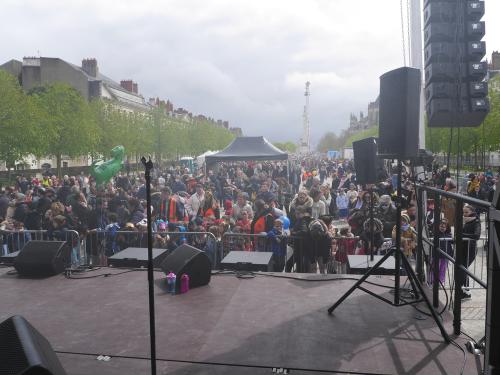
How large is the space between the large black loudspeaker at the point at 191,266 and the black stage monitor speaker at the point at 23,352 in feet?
8.67

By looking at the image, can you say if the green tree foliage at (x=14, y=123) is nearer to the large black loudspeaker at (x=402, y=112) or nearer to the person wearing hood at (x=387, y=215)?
the person wearing hood at (x=387, y=215)

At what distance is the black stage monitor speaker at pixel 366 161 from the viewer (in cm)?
713

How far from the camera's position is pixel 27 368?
9.59 ft

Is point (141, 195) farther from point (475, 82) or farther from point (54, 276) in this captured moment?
point (475, 82)

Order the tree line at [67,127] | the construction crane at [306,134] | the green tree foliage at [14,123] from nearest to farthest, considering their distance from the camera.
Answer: the green tree foliage at [14,123] → the tree line at [67,127] → the construction crane at [306,134]

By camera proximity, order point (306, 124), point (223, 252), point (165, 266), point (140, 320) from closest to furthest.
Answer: point (140, 320)
point (165, 266)
point (223, 252)
point (306, 124)

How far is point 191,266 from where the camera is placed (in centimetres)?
609

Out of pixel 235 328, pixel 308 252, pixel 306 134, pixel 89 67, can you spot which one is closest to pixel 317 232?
pixel 308 252

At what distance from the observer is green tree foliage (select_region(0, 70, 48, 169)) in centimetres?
2942

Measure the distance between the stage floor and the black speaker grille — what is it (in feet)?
2.38

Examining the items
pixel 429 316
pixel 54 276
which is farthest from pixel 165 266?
pixel 429 316

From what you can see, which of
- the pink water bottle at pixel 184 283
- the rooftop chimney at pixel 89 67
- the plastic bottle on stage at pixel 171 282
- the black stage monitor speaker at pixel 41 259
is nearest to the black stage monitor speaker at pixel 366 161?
the pink water bottle at pixel 184 283

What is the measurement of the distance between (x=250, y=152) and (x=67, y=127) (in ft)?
71.0

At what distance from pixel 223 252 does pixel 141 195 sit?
7684 mm
